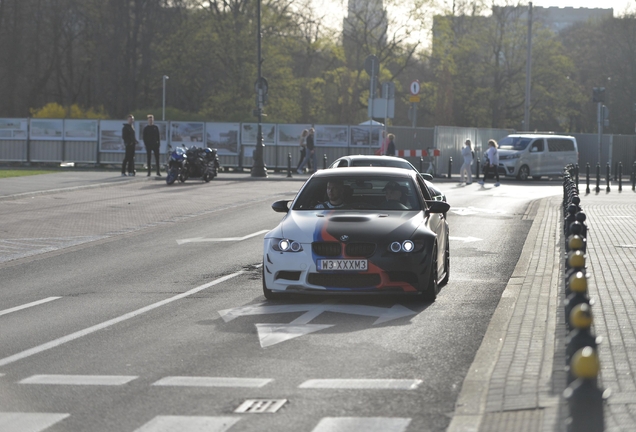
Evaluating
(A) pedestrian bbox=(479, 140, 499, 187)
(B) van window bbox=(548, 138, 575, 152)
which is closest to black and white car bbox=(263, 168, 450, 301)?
(A) pedestrian bbox=(479, 140, 499, 187)

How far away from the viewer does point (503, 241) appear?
17688mm

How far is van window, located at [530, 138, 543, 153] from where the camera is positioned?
44.0 metres

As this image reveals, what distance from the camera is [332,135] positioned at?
46.0 meters

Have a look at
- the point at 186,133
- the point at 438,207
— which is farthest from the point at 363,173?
the point at 186,133

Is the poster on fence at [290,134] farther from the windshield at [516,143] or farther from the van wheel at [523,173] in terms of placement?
the van wheel at [523,173]

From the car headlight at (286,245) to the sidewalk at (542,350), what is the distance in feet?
6.45

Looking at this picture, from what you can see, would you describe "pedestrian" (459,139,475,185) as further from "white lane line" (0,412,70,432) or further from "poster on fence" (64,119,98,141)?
"white lane line" (0,412,70,432)

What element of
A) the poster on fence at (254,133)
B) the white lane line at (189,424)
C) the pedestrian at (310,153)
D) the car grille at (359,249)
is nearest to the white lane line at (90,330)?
the car grille at (359,249)

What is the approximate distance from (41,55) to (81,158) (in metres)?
23.0

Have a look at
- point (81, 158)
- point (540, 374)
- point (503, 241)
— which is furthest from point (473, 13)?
point (540, 374)

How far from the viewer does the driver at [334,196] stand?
12.0 metres

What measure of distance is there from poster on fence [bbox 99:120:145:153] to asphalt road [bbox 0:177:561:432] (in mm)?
28011

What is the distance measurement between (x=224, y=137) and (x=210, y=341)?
37.4m

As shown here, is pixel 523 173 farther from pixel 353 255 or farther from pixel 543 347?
pixel 543 347
